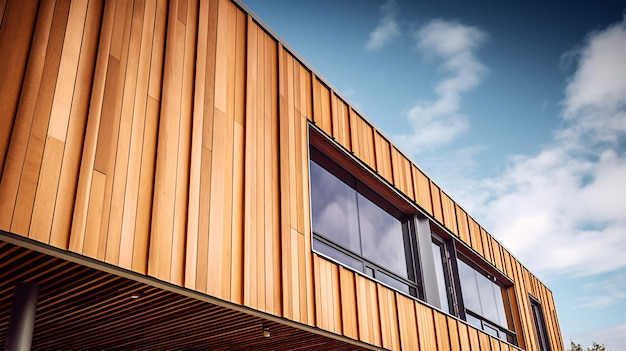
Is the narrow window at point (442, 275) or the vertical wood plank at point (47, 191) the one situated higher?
the narrow window at point (442, 275)

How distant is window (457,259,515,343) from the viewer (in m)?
10.9

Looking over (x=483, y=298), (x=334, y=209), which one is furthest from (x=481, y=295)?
(x=334, y=209)

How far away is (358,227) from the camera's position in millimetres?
7871

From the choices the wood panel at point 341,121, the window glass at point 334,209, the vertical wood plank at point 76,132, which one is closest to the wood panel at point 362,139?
the wood panel at point 341,121

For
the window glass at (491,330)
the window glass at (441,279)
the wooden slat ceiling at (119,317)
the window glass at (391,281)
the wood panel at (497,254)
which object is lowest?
the wooden slat ceiling at (119,317)

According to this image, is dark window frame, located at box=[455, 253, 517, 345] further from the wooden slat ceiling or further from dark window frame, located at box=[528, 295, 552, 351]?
the wooden slat ceiling

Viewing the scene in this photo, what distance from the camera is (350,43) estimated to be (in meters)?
41.5

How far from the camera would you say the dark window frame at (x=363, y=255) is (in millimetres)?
7094

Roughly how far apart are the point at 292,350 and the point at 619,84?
134ft

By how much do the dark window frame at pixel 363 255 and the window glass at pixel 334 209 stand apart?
8cm

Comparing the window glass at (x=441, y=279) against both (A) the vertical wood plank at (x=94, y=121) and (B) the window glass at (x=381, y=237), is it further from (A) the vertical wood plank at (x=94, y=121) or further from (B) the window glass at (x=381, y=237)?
(A) the vertical wood plank at (x=94, y=121)

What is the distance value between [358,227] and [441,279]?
2.78 metres

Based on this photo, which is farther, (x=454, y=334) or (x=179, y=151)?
(x=454, y=334)

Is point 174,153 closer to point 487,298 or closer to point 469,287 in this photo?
point 469,287
